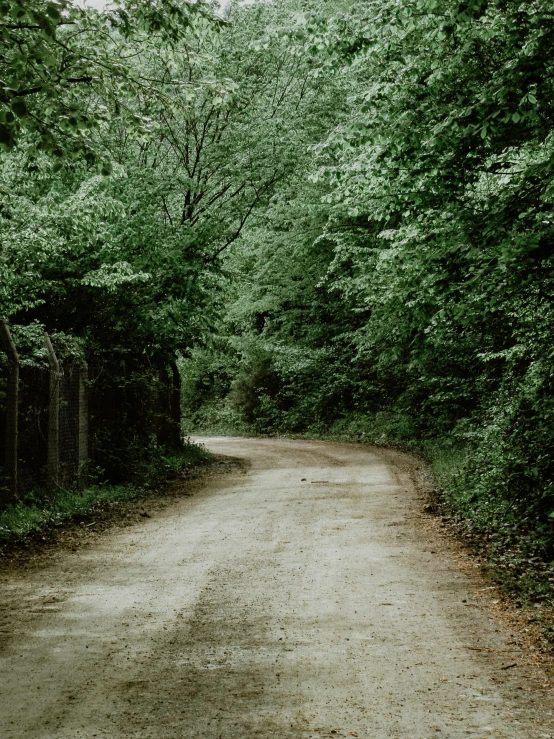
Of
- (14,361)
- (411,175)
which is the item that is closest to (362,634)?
(411,175)

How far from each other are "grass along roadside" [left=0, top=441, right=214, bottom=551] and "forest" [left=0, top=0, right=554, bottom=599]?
41 cm

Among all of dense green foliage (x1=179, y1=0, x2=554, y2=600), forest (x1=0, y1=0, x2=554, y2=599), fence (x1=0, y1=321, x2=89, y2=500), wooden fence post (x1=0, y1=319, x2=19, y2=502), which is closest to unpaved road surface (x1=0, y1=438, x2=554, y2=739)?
forest (x1=0, y1=0, x2=554, y2=599)

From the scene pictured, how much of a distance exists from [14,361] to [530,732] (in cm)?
960

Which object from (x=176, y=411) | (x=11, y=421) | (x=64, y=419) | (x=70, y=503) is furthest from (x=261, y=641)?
(x=176, y=411)

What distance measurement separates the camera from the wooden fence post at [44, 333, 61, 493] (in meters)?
12.9

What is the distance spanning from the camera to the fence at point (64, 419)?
1174cm

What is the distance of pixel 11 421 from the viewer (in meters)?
11.6

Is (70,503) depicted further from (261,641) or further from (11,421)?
(261,641)

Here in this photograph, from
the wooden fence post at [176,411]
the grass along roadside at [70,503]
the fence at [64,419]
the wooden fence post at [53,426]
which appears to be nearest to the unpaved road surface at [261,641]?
the grass along roadside at [70,503]

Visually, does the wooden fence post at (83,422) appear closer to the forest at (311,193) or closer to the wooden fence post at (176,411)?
the forest at (311,193)

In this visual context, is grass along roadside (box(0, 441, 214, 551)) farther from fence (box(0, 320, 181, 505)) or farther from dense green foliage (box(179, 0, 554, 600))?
dense green foliage (box(179, 0, 554, 600))

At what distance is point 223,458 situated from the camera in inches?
875

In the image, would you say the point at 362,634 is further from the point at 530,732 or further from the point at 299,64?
the point at 299,64

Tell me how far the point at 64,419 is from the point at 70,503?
71.1 inches
